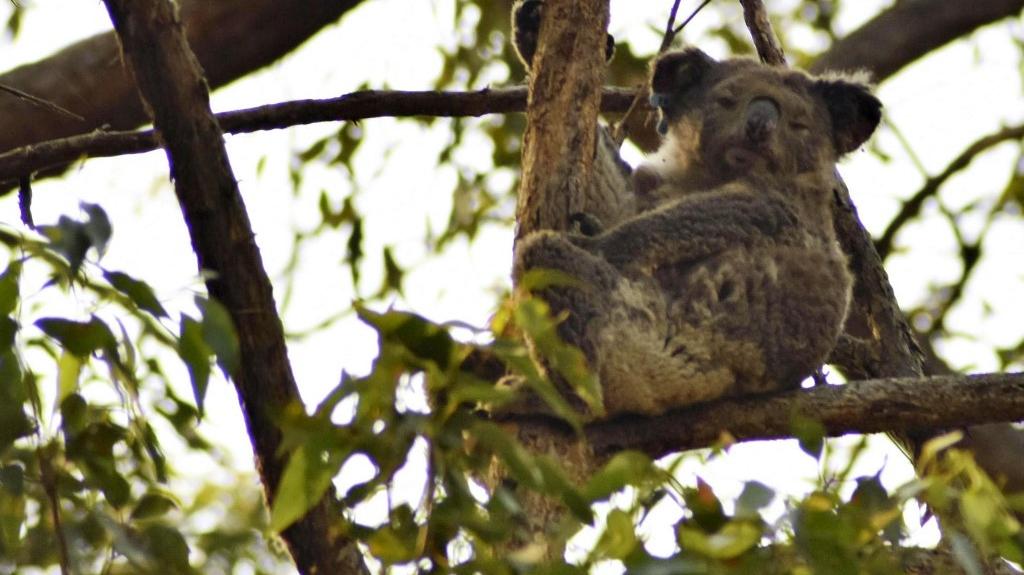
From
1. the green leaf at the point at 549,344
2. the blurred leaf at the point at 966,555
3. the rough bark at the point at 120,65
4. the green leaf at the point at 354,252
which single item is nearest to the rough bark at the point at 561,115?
the green leaf at the point at 549,344

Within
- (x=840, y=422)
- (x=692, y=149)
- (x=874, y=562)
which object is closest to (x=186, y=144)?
(x=874, y=562)

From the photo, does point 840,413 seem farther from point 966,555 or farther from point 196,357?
point 196,357

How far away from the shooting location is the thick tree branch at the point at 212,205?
7.25 ft

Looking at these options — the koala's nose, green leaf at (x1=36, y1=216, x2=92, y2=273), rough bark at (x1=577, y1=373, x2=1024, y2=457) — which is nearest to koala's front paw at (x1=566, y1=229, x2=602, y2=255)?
rough bark at (x1=577, y1=373, x2=1024, y2=457)

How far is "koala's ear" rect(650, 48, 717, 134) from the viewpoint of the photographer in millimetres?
4039

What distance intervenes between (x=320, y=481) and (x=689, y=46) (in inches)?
111

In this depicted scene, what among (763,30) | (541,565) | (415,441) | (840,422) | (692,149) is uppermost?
(763,30)

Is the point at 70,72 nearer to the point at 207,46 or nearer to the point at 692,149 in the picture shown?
the point at 207,46

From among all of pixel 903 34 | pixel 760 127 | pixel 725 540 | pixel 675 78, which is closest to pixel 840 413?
pixel 760 127

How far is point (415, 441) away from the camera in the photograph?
173 cm

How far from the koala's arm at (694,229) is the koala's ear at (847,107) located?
0.51m

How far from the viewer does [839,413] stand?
9.42ft

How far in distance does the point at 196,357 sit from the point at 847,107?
9.24ft

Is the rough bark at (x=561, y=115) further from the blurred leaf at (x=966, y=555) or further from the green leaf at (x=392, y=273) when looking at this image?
the green leaf at (x=392, y=273)
